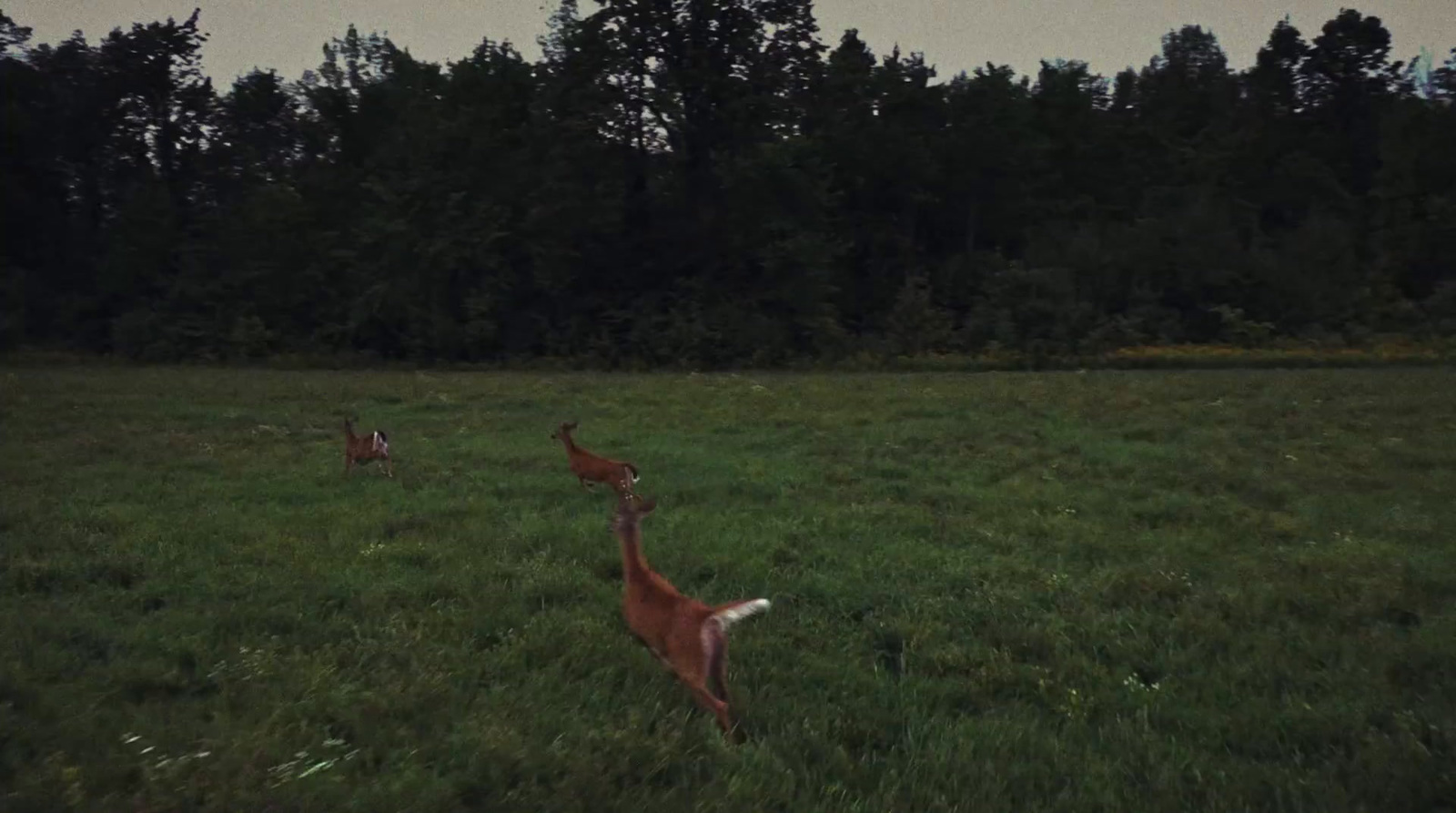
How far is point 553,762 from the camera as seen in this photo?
14.7 feet

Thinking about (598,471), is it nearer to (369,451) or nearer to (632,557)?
(369,451)

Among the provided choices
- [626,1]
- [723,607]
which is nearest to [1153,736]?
[723,607]

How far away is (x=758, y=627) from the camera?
6738 mm

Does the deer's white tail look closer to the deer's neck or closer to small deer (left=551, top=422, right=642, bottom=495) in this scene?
the deer's neck

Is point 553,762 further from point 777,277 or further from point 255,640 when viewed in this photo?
point 777,277

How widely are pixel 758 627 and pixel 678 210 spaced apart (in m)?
33.4

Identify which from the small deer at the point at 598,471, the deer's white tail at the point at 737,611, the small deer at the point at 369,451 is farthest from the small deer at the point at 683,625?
the small deer at the point at 369,451

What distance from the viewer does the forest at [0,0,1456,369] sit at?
36.2 meters

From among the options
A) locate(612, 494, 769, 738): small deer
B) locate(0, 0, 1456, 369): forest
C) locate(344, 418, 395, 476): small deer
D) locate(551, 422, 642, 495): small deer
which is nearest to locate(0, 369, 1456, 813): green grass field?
locate(612, 494, 769, 738): small deer

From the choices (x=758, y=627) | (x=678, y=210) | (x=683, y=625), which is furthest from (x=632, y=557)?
(x=678, y=210)

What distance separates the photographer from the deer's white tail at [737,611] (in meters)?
4.66

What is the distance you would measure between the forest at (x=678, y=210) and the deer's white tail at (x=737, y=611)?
92.6 feet

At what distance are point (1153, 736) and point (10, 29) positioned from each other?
52080 mm

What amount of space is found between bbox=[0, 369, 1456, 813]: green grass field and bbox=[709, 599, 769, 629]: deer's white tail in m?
0.54
